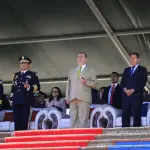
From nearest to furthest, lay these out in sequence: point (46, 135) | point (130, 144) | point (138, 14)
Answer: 1. point (130, 144)
2. point (46, 135)
3. point (138, 14)

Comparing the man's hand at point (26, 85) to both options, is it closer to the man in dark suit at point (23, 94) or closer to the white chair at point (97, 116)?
the man in dark suit at point (23, 94)

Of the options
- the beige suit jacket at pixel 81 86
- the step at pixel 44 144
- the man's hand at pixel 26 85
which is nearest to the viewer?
the step at pixel 44 144

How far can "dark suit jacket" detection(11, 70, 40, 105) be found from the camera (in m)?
11.0

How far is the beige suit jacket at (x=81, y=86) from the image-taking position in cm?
1067

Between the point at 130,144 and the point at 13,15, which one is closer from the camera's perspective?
the point at 130,144

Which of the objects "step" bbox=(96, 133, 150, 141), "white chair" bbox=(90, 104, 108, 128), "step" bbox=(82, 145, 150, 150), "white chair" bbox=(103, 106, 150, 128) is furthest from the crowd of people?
"step" bbox=(82, 145, 150, 150)

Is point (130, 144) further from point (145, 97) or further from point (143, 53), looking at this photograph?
point (143, 53)

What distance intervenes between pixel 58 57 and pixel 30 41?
1.25 metres

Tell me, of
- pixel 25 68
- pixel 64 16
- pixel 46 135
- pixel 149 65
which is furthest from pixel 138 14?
pixel 46 135

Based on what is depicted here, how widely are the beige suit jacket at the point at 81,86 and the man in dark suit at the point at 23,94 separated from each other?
0.72 meters

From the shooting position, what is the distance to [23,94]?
1105 cm

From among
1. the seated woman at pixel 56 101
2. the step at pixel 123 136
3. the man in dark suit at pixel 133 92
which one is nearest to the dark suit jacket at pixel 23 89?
the seated woman at pixel 56 101

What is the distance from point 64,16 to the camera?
1536 centimetres

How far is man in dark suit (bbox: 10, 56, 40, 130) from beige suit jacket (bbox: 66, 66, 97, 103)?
2.38 ft
